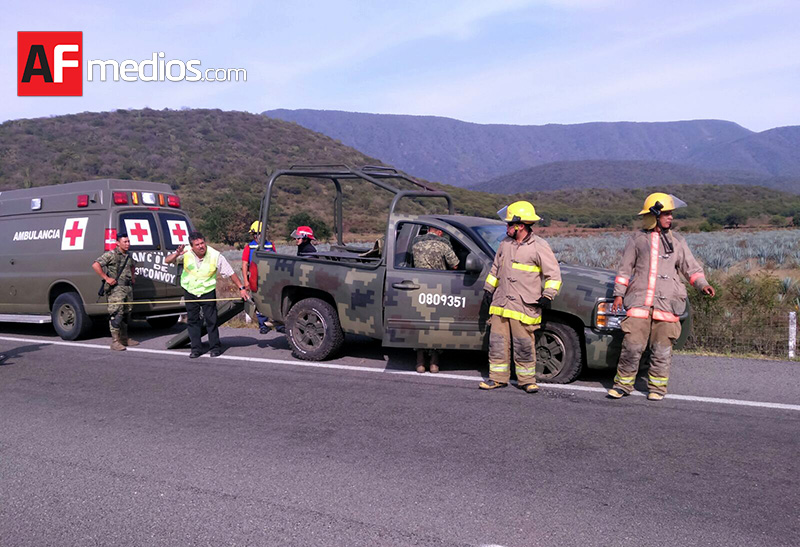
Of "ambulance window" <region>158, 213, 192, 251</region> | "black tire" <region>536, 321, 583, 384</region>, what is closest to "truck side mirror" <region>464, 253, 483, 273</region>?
"black tire" <region>536, 321, 583, 384</region>

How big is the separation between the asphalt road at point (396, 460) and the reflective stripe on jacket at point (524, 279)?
84 centimetres

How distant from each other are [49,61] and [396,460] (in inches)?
1100

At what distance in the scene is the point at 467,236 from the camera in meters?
7.85

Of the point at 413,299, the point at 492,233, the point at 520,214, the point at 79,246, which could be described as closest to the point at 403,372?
the point at 413,299

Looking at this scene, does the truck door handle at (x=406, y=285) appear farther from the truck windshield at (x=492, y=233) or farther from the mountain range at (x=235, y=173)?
the mountain range at (x=235, y=173)

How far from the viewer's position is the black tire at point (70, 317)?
1101 cm

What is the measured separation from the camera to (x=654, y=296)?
21.4 ft

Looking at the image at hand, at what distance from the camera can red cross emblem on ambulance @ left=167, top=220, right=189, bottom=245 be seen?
1152 cm

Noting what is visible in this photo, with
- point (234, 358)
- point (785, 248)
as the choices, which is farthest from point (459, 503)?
point (785, 248)

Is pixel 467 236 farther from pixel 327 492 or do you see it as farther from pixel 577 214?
pixel 577 214

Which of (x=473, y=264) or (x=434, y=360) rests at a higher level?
(x=473, y=264)

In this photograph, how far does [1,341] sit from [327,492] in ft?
30.7

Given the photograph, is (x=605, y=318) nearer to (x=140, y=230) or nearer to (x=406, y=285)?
(x=406, y=285)

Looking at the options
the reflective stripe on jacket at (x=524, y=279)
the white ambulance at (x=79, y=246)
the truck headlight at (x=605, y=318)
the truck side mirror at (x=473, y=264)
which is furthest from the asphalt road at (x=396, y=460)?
the white ambulance at (x=79, y=246)
